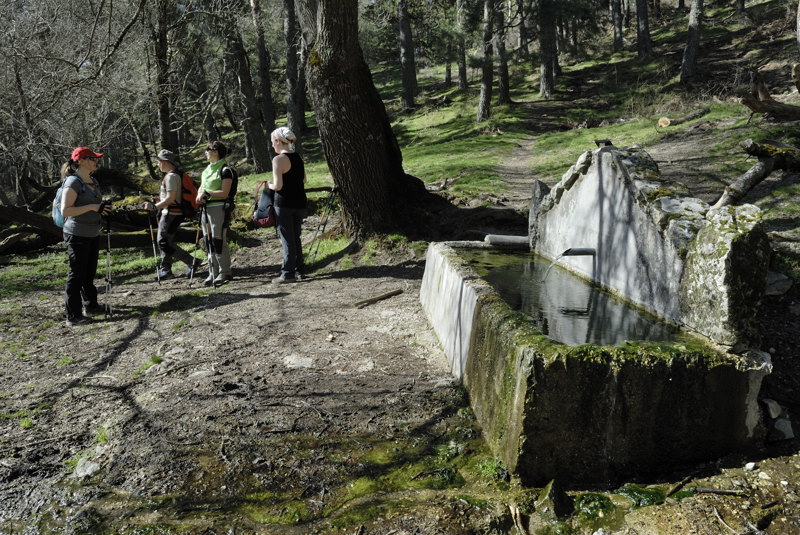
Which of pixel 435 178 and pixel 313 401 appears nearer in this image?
pixel 313 401

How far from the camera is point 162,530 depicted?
110 inches

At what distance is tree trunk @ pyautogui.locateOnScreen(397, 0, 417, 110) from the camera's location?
30406 millimetres

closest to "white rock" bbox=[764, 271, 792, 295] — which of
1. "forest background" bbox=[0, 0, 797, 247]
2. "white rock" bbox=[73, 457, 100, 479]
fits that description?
"forest background" bbox=[0, 0, 797, 247]

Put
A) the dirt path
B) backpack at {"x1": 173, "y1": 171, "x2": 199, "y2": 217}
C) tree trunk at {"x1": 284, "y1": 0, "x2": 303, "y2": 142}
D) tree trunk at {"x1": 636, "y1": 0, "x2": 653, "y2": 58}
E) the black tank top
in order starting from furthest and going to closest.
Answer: tree trunk at {"x1": 636, "y1": 0, "x2": 653, "y2": 58}, tree trunk at {"x1": 284, "y1": 0, "x2": 303, "y2": 142}, backpack at {"x1": 173, "y1": 171, "x2": 199, "y2": 217}, the black tank top, the dirt path

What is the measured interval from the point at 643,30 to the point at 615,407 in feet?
116

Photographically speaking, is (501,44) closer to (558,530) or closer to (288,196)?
(288,196)

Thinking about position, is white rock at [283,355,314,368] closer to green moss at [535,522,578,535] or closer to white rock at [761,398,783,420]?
green moss at [535,522,578,535]

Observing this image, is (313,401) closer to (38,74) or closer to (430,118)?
(38,74)

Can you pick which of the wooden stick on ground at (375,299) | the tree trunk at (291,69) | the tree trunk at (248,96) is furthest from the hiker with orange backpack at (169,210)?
the tree trunk at (291,69)

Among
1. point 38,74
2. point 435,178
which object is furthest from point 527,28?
point 38,74

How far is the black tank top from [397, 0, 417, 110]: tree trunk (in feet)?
84.4

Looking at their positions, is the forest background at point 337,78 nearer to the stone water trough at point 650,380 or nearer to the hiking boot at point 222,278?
the hiking boot at point 222,278

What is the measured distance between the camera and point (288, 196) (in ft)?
24.3

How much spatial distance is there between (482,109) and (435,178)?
14.1 meters
